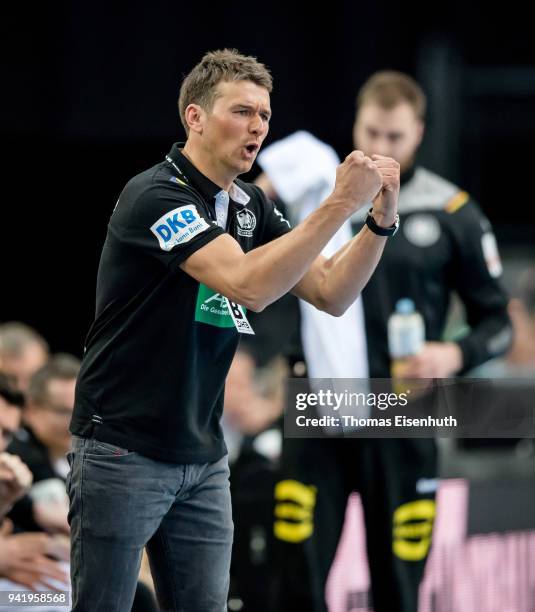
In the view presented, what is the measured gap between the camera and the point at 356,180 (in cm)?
282

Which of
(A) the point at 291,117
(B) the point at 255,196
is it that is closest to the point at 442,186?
(B) the point at 255,196

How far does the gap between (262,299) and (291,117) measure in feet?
14.8

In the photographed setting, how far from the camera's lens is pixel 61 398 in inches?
176

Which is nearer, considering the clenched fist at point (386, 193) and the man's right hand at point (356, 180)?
the man's right hand at point (356, 180)

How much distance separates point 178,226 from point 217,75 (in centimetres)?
43

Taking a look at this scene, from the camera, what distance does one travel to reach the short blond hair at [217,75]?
3.01 metres

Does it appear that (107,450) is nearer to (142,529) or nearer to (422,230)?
(142,529)

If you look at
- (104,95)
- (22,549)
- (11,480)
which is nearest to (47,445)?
(22,549)

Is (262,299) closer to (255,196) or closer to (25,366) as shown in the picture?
(255,196)

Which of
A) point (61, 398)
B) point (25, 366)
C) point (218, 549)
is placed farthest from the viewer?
point (25, 366)

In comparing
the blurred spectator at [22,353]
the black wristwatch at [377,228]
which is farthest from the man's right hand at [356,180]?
the blurred spectator at [22,353]

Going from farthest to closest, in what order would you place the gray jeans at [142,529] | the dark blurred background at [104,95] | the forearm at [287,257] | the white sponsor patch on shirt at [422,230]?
1. the dark blurred background at [104,95]
2. the white sponsor patch on shirt at [422,230]
3. the gray jeans at [142,529]
4. the forearm at [287,257]

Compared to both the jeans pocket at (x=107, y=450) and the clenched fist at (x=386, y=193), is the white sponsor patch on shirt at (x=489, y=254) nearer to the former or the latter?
the clenched fist at (x=386, y=193)

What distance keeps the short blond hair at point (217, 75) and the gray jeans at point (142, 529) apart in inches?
36.0
